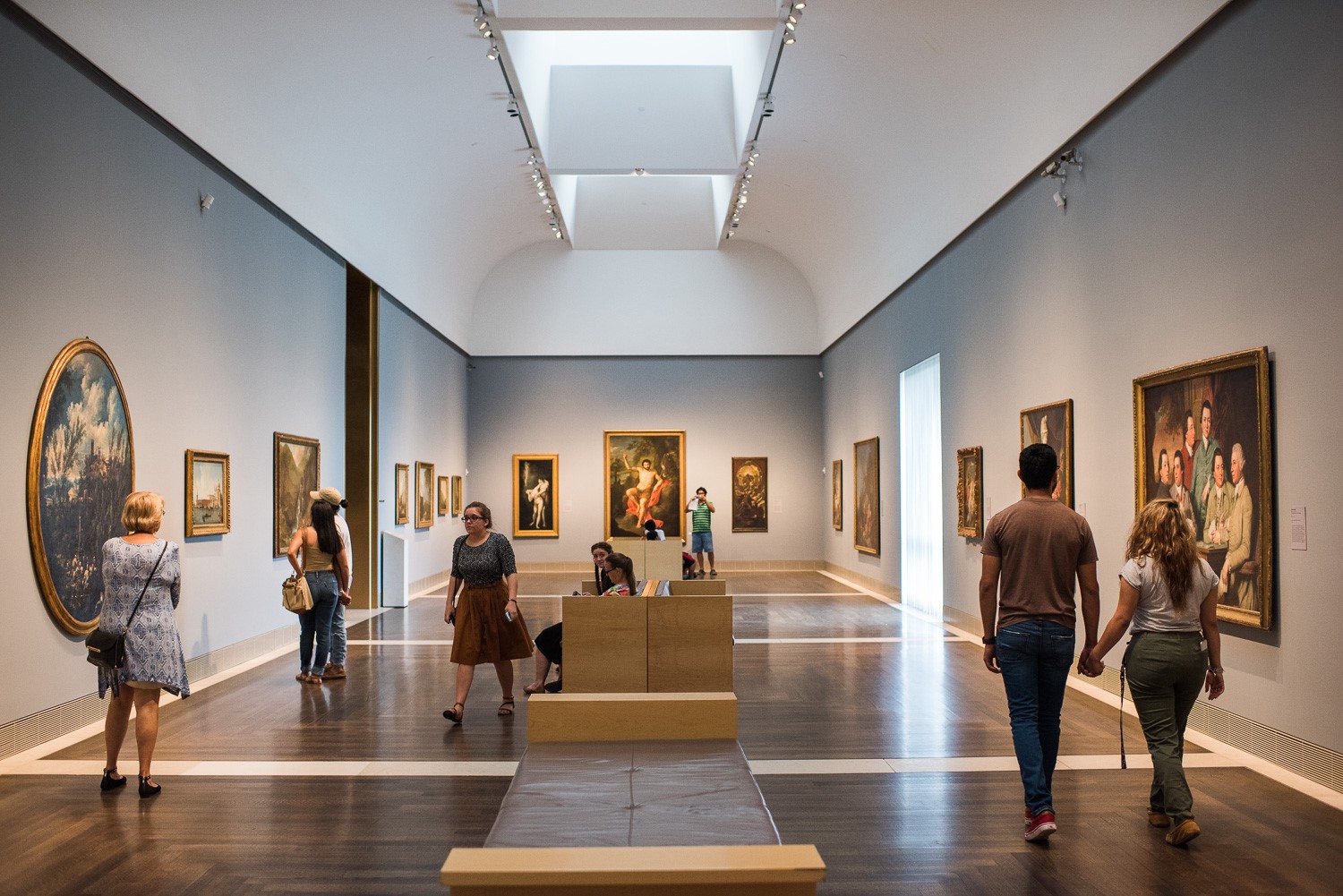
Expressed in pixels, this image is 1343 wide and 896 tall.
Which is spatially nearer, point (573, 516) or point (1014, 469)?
point (1014, 469)

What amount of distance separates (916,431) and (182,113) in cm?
1324

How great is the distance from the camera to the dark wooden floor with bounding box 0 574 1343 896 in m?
5.57

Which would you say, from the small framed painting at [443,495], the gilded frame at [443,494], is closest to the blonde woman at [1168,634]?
the gilded frame at [443,494]

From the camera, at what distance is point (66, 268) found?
9.12 metres

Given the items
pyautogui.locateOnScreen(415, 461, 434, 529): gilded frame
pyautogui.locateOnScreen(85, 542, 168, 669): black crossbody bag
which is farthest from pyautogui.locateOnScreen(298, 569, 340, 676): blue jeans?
pyautogui.locateOnScreen(415, 461, 434, 529): gilded frame

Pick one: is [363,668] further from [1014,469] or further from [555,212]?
[555,212]

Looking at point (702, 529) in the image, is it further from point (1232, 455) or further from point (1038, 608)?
point (1038, 608)

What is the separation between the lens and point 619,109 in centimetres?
1992

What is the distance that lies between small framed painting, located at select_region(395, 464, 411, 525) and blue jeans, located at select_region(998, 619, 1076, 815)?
1595cm

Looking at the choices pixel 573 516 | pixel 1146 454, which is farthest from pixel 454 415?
pixel 1146 454

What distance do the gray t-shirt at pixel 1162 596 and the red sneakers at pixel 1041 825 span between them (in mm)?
1214

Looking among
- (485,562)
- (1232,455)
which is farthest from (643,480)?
(1232,455)

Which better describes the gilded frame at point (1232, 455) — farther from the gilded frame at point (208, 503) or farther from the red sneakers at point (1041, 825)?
the gilded frame at point (208, 503)

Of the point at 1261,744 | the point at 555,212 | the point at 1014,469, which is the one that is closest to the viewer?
the point at 1261,744
